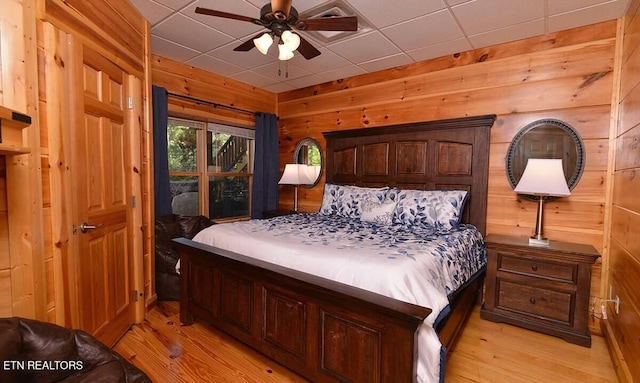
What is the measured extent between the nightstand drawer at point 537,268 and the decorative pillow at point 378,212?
0.99 metres

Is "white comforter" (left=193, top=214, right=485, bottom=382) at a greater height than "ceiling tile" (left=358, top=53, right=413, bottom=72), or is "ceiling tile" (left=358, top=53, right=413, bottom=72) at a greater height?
"ceiling tile" (left=358, top=53, right=413, bottom=72)

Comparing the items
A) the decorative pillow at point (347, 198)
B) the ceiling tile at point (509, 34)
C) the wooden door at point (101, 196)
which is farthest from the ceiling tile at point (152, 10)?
the ceiling tile at point (509, 34)

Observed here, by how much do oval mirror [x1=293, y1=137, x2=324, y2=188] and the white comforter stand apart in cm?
149

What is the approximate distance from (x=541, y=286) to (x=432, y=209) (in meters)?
1.02

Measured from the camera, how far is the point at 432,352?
1.44m

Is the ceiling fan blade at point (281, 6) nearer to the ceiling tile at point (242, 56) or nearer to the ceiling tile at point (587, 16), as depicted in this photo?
the ceiling tile at point (242, 56)

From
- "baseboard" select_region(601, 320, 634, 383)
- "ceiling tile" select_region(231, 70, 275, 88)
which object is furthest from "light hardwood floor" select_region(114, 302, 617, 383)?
"ceiling tile" select_region(231, 70, 275, 88)

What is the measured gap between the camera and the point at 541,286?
2447 millimetres

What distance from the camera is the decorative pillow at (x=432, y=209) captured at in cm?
278

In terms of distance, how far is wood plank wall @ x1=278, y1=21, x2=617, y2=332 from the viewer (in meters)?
2.57

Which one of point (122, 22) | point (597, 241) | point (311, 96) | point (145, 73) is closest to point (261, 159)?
point (311, 96)

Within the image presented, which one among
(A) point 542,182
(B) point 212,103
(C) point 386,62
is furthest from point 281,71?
(A) point 542,182

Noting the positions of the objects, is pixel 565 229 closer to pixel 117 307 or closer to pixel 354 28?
pixel 354 28

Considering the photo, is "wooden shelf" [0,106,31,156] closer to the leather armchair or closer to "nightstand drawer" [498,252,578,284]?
the leather armchair
